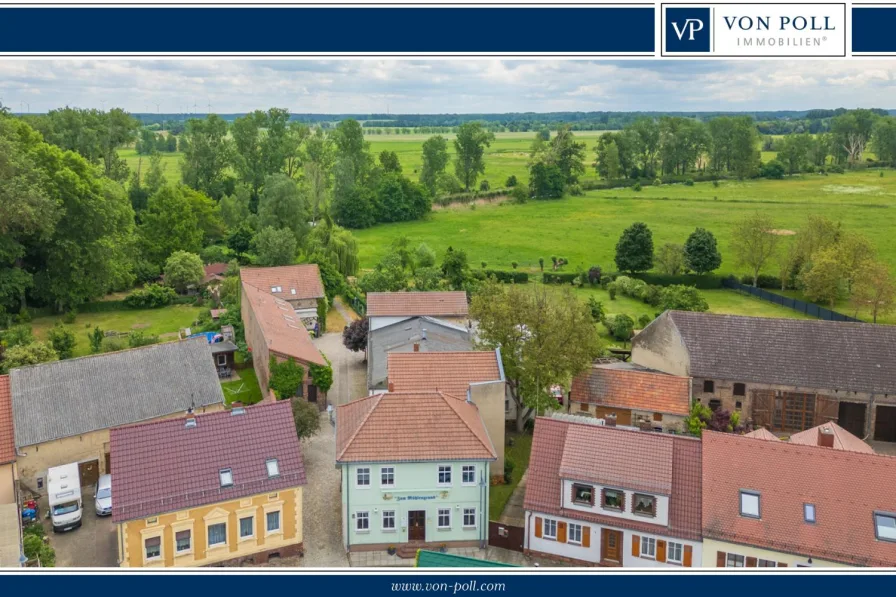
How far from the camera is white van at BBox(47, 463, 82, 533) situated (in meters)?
27.8

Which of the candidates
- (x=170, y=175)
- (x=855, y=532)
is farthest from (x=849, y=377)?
(x=170, y=175)

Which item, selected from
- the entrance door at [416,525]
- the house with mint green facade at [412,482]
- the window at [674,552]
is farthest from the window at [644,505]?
the entrance door at [416,525]

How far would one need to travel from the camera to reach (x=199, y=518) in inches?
1002

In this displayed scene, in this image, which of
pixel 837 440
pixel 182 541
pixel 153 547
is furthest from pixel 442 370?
pixel 837 440

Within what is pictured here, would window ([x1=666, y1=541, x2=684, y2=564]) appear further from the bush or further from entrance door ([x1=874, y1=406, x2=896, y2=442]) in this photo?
the bush

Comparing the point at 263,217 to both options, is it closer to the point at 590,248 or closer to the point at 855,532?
the point at 590,248

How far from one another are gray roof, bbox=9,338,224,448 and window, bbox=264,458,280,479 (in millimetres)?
8389

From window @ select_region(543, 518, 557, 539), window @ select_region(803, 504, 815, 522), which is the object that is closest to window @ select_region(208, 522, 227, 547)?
window @ select_region(543, 518, 557, 539)

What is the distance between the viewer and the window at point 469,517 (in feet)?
89.5

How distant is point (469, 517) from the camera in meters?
27.3

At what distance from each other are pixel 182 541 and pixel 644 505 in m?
15.0

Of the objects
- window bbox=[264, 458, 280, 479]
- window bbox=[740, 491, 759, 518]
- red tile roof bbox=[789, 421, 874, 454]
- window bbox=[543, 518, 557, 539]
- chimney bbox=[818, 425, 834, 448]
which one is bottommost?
window bbox=[543, 518, 557, 539]

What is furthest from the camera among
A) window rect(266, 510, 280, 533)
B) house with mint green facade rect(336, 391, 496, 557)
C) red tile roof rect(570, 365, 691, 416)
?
red tile roof rect(570, 365, 691, 416)

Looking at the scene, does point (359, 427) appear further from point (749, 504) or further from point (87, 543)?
point (749, 504)
